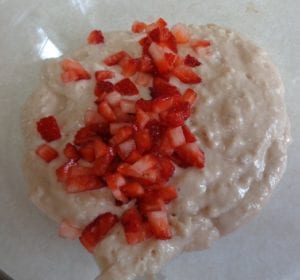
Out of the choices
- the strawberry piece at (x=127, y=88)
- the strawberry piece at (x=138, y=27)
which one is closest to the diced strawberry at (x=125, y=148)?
the strawberry piece at (x=127, y=88)

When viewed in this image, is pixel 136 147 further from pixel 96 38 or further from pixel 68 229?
pixel 96 38

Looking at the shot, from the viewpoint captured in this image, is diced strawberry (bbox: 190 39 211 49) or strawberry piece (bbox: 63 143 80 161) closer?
strawberry piece (bbox: 63 143 80 161)

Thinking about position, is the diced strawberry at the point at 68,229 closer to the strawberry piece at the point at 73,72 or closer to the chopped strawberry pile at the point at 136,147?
the chopped strawberry pile at the point at 136,147

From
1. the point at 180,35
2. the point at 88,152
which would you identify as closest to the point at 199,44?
the point at 180,35

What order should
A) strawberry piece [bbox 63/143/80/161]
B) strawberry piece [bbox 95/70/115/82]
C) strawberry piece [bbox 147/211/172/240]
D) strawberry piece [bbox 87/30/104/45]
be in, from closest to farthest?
1. strawberry piece [bbox 147/211/172/240]
2. strawberry piece [bbox 63/143/80/161]
3. strawberry piece [bbox 95/70/115/82]
4. strawberry piece [bbox 87/30/104/45]

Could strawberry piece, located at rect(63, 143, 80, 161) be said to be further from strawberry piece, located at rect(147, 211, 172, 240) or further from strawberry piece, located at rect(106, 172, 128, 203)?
strawberry piece, located at rect(147, 211, 172, 240)

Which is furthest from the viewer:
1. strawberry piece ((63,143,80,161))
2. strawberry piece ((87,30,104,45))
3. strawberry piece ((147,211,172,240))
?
strawberry piece ((87,30,104,45))

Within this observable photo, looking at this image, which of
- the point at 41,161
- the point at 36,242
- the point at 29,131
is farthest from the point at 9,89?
the point at 36,242

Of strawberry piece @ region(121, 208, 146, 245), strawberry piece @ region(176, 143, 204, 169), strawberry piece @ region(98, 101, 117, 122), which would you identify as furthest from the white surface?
strawberry piece @ region(98, 101, 117, 122)
